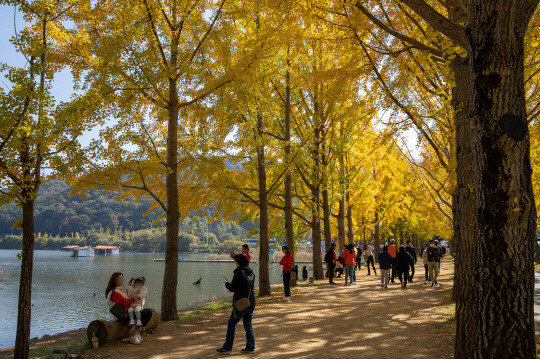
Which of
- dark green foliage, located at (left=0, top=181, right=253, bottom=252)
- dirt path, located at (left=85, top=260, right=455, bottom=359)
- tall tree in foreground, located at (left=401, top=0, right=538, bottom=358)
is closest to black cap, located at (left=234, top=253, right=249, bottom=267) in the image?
dirt path, located at (left=85, top=260, right=455, bottom=359)

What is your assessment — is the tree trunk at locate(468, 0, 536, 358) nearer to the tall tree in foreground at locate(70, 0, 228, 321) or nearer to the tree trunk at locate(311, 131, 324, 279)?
the tall tree in foreground at locate(70, 0, 228, 321)

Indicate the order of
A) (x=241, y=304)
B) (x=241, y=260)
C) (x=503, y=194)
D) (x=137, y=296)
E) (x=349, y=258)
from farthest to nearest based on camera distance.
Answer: (x=349, y=258), (x=137, y=296), (x=241, y=260), (x=241, y=304), (x=503, y=194)

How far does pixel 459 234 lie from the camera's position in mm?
5695

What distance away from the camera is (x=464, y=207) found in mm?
5379

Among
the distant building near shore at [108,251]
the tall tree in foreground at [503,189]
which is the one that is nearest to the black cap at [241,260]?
the tall tree in foreground at [503,189]

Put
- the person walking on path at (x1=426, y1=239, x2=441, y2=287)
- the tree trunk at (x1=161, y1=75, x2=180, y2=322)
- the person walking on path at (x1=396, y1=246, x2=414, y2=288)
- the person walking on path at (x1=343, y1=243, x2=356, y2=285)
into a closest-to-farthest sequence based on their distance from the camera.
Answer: the tree trunk at (x1=161, y1=75, x2=180, y2=322)
the person walking on path at (x1=426, y1=239, x2=441, y2=287)
the person walking on path at (x1=396, y1=246, x2=414, y2=288)
the person walking on path at (x1=343, y1=243, x2=356, y2=285)

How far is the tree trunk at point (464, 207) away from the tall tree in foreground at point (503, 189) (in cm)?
161

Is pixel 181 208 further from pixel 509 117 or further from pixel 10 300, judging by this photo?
pixel 10 300

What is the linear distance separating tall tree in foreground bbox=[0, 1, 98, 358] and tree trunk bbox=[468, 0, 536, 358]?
22.5ft

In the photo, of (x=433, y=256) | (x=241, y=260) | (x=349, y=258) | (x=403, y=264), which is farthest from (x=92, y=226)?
(x=241, y=260)

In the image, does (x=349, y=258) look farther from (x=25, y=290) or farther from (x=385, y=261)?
(x=25, y=290)

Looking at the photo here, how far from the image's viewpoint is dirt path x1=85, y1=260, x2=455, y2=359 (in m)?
6.02

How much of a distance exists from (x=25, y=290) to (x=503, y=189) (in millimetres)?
7500

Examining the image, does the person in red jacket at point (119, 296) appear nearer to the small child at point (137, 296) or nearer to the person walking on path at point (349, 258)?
the small child at point (137, 296)
